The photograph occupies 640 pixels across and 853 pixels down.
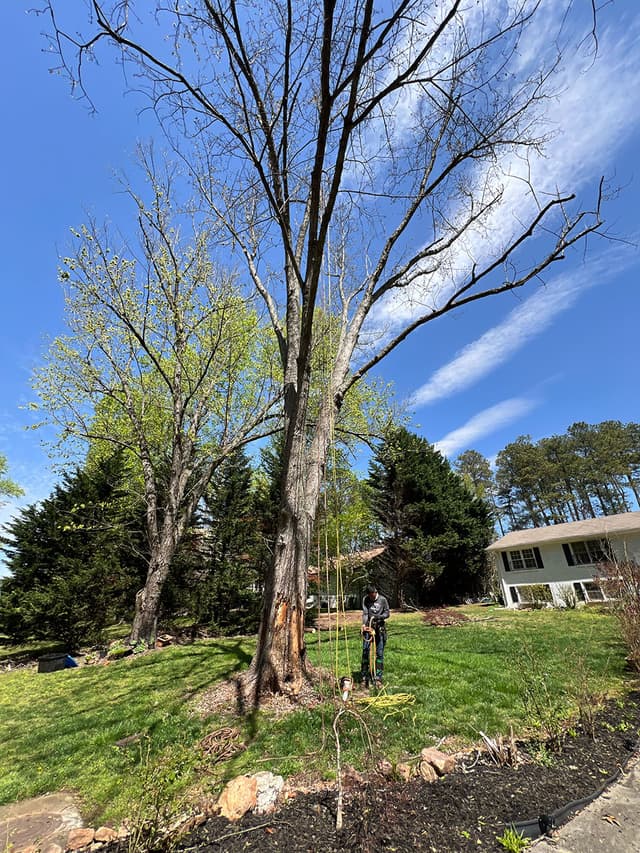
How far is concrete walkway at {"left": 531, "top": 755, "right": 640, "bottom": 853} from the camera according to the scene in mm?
2000

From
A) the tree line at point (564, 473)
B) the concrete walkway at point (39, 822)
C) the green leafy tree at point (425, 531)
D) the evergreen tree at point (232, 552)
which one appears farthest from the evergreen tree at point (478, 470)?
the concrete walkway at point (39, 822)

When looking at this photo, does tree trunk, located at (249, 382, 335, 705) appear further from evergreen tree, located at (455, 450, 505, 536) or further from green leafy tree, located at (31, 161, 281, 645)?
evergreen tree, located at (455, 450, 505, 536)

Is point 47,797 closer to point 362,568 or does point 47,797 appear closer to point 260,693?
point 260,693

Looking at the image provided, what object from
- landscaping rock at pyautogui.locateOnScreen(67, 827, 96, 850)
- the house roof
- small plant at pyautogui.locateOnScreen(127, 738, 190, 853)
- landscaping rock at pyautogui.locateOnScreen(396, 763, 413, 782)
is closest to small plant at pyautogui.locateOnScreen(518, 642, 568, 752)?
landscaping rock at pyautogui.locateOnScreen(396, 763, 413, 782)

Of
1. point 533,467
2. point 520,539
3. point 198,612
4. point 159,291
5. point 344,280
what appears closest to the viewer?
point 344,280

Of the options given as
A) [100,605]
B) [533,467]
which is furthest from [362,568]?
[533,467]

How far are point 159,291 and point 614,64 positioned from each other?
9.21 meters

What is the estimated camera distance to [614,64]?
140 inches

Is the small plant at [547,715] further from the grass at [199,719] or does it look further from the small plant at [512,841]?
the small plant at [512,841]

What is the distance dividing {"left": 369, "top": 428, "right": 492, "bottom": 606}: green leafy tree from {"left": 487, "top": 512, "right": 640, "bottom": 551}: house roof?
1662 millimetres

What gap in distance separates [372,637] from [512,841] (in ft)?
9.66

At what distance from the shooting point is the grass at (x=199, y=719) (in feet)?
9.74

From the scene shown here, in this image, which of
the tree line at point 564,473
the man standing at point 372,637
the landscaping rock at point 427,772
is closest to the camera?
the landscaping rock at point 427,772

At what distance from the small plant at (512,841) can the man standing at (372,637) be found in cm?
272
